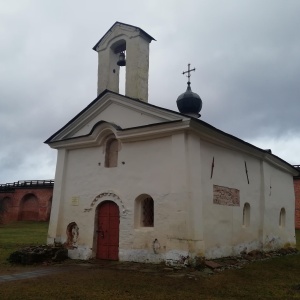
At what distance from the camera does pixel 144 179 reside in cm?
1077

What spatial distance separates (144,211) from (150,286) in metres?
3.58

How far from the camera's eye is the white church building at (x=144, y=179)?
10.0 meters

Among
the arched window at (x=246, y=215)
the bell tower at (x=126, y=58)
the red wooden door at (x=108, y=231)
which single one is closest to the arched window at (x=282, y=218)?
the arched window at (x=246, y=215)

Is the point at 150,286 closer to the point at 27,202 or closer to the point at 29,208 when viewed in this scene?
the point at 29,208

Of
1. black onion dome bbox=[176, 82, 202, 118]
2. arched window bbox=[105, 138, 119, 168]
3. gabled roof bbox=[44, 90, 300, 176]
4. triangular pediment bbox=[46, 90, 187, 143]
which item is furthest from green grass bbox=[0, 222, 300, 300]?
black onion dome bbox=[176, 82, 202, 118]

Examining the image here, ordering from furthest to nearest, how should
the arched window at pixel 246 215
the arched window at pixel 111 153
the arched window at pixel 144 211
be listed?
1. the arched window at pixel 246 215
2. the arched window at pixel 111 153
3. the arched window at pixel 144 211

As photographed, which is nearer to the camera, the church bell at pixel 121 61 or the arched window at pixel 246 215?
the church bell at pixel 121 61

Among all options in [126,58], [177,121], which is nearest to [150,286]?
[177,121]

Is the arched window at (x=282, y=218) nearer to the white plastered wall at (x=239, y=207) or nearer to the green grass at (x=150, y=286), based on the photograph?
the white plastered wall at (x=239, y=207)

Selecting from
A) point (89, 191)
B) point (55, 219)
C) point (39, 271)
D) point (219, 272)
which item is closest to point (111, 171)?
point (89, 191)

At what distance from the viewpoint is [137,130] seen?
1093 cm

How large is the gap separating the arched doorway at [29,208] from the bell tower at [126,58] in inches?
1083

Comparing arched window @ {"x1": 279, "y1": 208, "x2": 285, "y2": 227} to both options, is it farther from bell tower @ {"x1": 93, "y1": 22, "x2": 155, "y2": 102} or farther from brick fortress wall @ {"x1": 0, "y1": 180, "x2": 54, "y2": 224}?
brick fortress wall @ {"x1": 0, "y1": 180, "x2": 54, "y2": 224}

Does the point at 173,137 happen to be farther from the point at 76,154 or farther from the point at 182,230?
the point at 76,154
